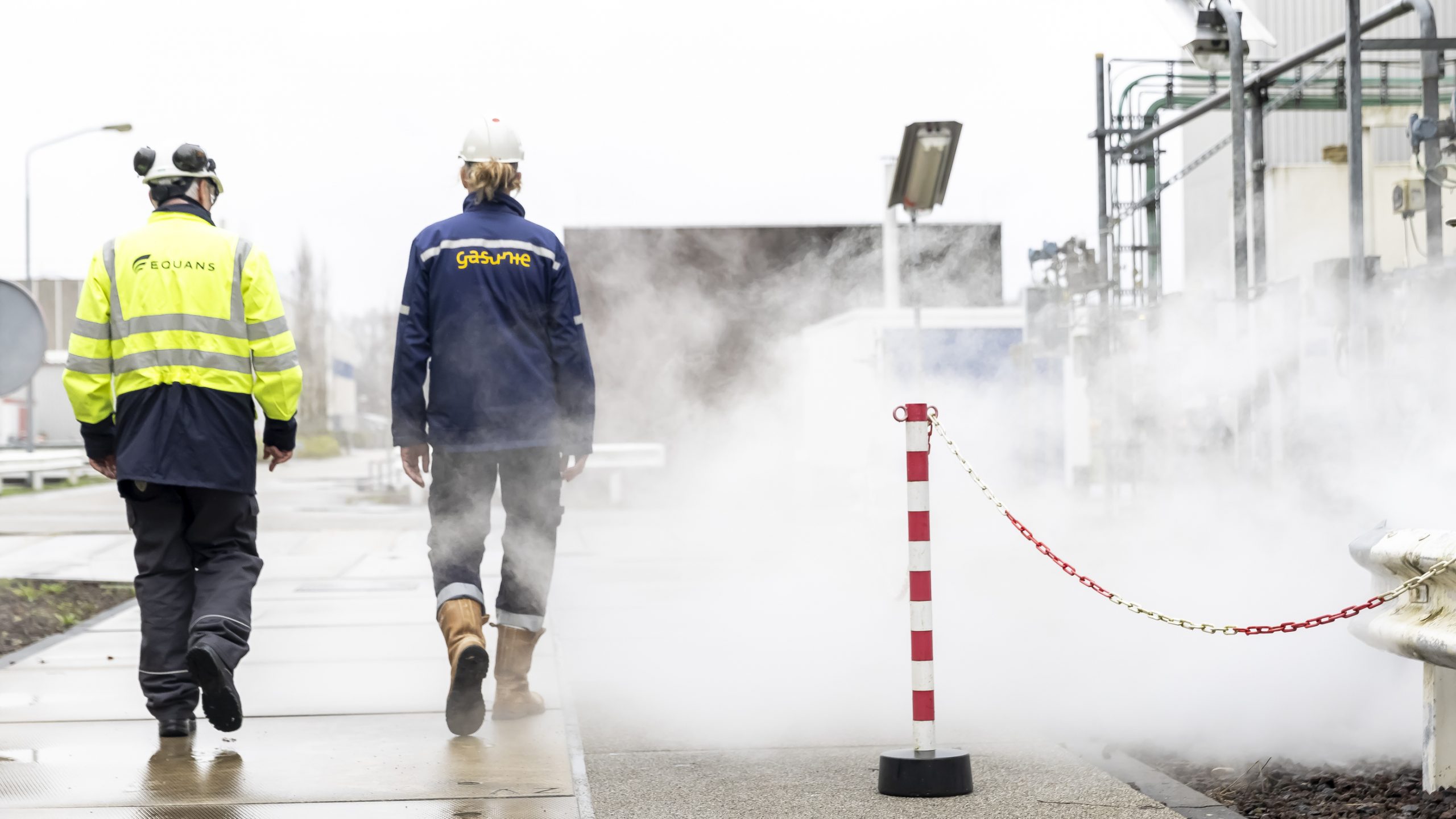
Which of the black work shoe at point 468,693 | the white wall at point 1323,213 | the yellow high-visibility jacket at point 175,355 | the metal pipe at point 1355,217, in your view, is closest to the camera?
the black work shoe at point 468,693

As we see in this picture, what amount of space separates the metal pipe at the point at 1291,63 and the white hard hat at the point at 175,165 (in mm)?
6336

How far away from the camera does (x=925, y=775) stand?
12.4 feet

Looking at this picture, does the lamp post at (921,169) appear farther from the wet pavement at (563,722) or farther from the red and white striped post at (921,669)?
the red and white striped post at (921,669)

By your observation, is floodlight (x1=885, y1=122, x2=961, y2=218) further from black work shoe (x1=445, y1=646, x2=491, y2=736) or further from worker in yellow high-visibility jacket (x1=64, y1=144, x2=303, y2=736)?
black work shoe (x1=445, y1=646, x2=491, y2=736)

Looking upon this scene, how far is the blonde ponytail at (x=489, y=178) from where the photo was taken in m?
4.73

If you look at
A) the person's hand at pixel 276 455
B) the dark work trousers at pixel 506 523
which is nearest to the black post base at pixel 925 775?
the dark work trousers at pixel 506 523

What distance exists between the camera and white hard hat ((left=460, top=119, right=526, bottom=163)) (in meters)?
4.77

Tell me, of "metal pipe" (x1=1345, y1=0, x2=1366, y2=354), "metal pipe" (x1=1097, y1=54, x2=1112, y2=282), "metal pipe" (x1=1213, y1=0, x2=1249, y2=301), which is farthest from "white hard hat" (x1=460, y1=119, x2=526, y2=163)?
"metal pipe" (x1=1097, y1=54, x2=1112, y2=282)

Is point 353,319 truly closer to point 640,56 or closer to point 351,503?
point 640,56

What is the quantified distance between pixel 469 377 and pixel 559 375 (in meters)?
0.31

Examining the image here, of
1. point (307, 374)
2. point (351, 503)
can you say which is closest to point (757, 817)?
point (351, 503)

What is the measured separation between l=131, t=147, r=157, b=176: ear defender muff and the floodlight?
432cm

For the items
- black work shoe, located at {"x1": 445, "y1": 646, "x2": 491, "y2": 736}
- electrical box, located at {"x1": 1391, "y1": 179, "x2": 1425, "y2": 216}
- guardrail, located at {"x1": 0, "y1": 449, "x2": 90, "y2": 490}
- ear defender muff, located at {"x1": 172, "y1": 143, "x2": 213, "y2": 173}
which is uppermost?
electrical box, located at {"x1": 1391, "y1": 179, "x2": 1425, "y2": 216}

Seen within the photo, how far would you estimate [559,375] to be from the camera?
479 centimetres
